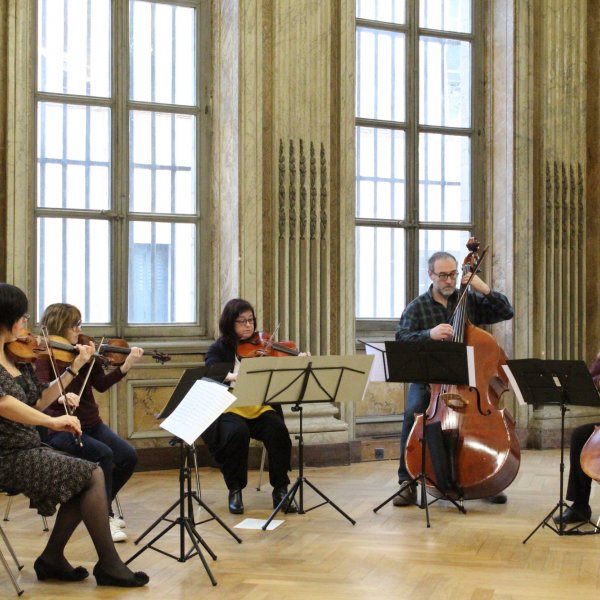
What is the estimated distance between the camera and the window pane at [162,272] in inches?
280

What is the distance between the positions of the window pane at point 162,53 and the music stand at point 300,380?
2.87m

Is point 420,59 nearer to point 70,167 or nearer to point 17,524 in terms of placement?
point 70,167

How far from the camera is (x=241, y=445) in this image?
18.6 ft

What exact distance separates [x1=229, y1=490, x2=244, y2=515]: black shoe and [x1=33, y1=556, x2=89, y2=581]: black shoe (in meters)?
1.41

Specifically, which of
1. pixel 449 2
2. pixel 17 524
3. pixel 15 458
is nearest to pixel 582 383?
pixel 15 458

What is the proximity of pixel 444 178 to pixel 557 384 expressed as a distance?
3.57m

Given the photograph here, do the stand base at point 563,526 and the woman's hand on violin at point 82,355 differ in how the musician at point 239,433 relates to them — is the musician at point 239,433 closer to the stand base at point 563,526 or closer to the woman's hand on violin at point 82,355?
the woman's hand on violin at point 82,355

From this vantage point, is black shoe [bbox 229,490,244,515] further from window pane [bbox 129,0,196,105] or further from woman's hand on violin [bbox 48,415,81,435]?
window pane [bbox 129,0,196,105]

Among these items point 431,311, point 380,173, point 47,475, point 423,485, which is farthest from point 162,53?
point 47,475

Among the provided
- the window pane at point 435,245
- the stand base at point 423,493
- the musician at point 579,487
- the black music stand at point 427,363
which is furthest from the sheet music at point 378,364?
the window pane at point 435,245

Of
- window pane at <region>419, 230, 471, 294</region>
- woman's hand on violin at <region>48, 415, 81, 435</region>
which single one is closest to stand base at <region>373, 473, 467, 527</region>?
woman's hand on violin at <region>48, 415, 81, 435</region>

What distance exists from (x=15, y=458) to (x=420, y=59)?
5192mm

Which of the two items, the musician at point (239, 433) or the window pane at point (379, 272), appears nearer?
the musician at point (239, 433)

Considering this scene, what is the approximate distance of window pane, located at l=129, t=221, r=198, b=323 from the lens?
7109 mm
